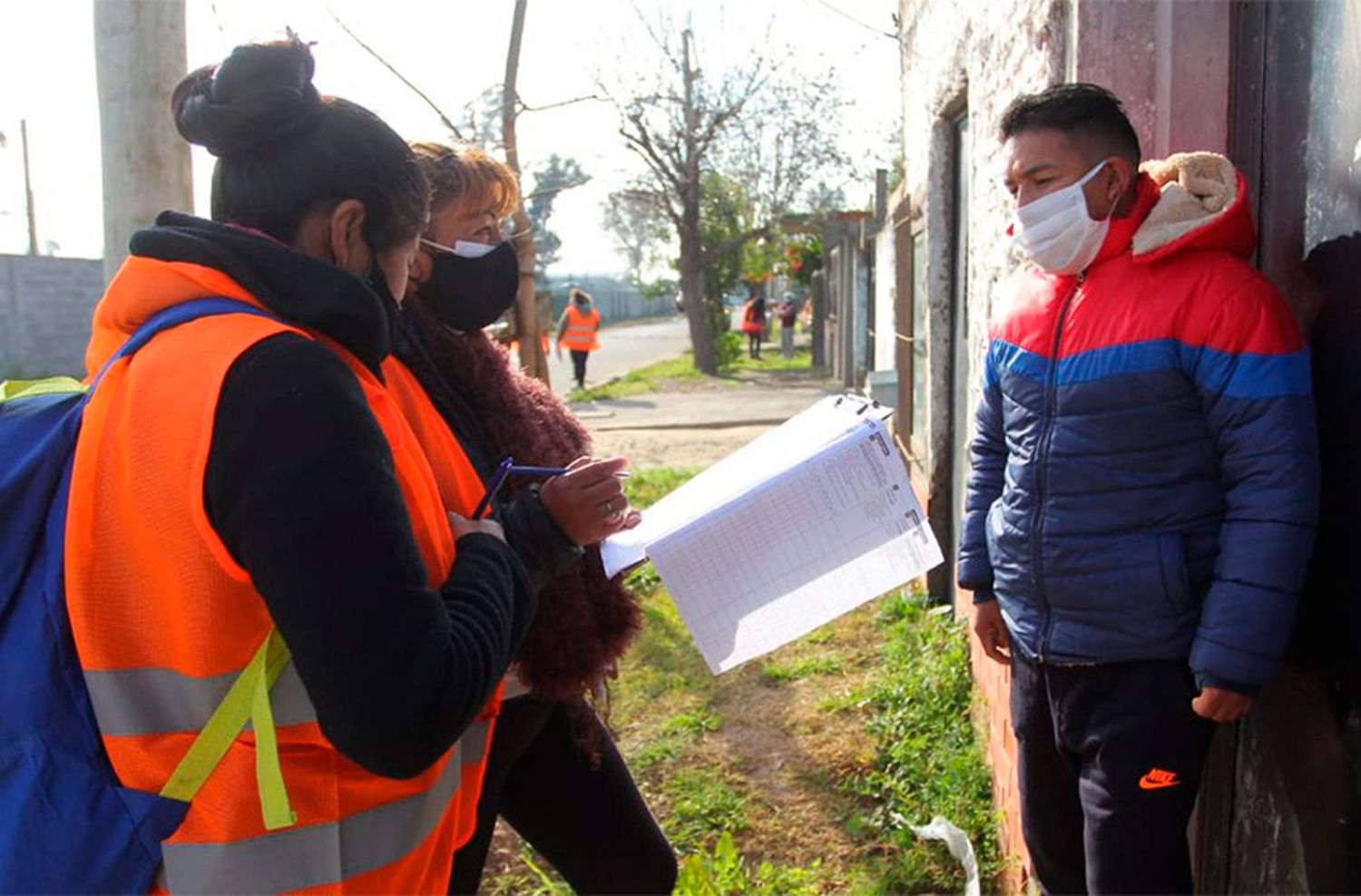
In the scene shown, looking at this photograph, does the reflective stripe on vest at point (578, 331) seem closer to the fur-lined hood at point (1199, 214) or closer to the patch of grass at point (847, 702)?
the patch of grass at point (847, 702)

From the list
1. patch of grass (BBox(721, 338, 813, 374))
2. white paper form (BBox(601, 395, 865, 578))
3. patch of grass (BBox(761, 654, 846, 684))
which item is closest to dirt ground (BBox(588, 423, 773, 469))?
patch of grass (BBox(761, 654, 846, 684))

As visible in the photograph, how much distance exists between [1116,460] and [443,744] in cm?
124

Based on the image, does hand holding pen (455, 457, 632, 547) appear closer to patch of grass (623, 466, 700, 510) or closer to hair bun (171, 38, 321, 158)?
hair bun (171, 38, 321, 158)

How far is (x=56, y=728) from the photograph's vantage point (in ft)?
4.28

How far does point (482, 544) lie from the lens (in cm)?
150

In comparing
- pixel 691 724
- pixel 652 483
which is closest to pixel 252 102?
pixel 691 724

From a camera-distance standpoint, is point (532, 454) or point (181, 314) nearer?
point (181, 314)

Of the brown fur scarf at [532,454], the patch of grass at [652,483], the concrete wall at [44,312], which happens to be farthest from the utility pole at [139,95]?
the concrete wall at [44,312]

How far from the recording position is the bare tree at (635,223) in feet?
73.4

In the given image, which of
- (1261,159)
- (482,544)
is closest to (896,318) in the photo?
(1261,159)

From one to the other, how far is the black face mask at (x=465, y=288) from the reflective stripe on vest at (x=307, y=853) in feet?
3.18

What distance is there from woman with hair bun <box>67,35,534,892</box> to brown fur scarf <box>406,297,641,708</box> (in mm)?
621

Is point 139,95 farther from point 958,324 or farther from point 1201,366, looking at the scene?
point 958,324

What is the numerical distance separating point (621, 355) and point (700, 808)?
2771 centimetres
